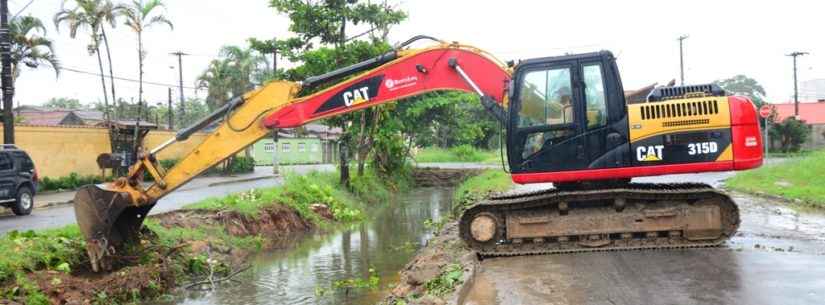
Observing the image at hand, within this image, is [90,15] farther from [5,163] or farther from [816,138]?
[816,138]

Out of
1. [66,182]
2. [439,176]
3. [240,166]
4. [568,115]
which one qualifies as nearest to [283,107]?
[568,115]

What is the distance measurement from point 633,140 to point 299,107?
4343 mm

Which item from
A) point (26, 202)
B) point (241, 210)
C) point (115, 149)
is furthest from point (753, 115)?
point (115, 149)

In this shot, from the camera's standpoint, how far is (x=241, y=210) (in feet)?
46.6

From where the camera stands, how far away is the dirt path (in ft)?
20.1

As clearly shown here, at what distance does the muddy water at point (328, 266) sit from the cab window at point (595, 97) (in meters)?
3.63

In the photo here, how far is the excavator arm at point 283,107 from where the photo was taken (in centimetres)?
877

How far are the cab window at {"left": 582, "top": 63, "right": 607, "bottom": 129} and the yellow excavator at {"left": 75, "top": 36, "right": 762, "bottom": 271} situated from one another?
0.04 feet

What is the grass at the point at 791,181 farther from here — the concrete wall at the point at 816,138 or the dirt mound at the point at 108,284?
the concrete wall at the point at 816,138

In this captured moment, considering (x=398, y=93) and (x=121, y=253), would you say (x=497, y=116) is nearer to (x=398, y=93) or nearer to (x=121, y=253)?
(x=398, y=93)

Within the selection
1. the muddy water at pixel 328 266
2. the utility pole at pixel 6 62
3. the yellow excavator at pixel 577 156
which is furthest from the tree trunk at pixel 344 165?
the yellow excavator at pixel 577 156

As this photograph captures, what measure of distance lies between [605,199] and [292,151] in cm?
4565

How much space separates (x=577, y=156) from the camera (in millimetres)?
8219

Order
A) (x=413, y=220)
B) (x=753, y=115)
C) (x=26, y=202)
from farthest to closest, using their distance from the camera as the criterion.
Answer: (x=413, y=220), (x=26, y=202), (x=753, y=115)
